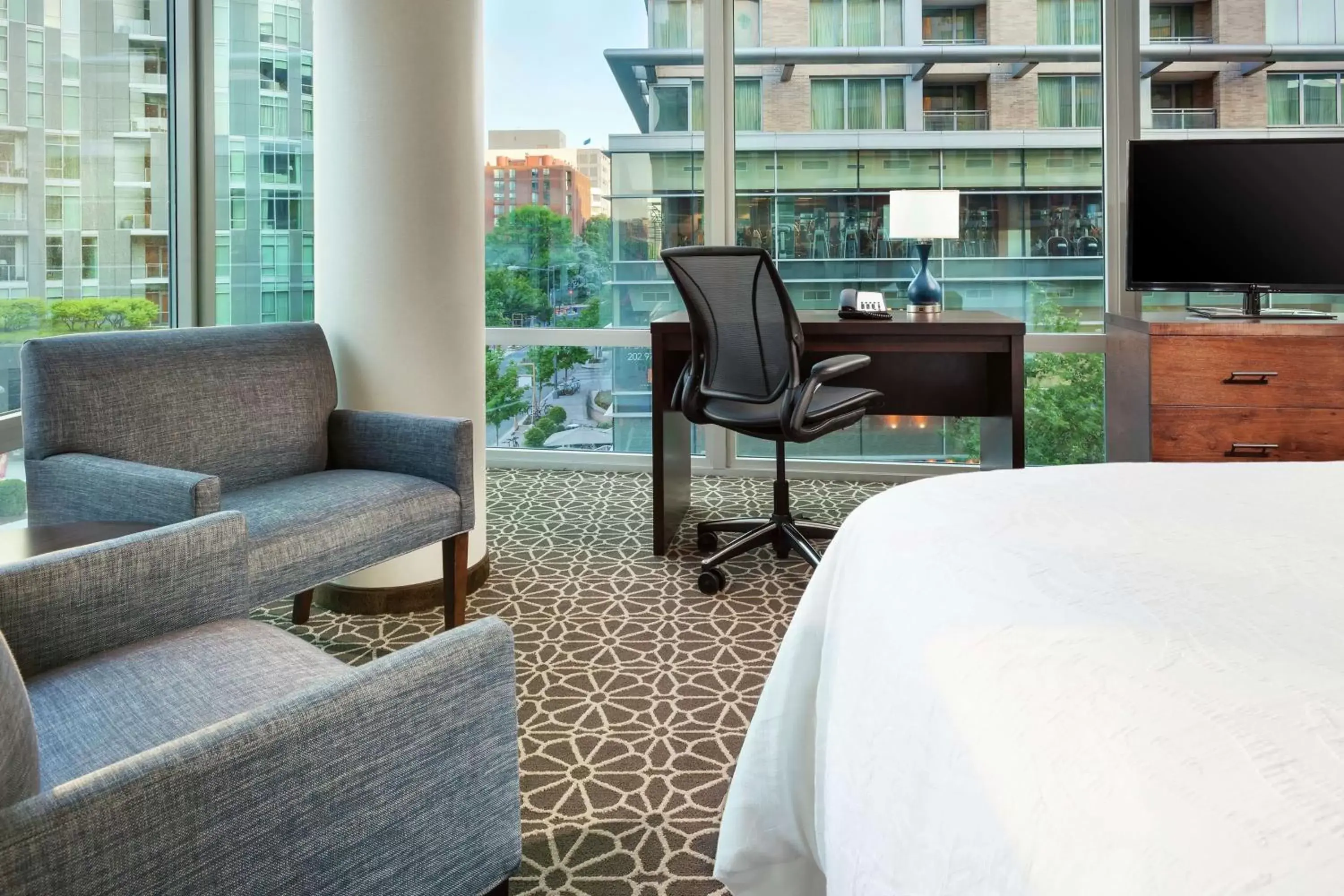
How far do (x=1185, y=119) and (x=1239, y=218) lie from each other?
0.80 m

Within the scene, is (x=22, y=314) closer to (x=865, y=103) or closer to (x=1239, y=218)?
(x=865, y=103)

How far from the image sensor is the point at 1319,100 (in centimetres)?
413

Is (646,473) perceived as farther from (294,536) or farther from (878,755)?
(878,755)

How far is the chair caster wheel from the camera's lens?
313 centimetres

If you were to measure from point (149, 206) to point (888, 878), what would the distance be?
11.7 feet

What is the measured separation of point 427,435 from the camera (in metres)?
2.72

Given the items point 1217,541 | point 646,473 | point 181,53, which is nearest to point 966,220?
point 646,473

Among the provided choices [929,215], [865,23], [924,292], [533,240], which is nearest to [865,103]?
[865,23]

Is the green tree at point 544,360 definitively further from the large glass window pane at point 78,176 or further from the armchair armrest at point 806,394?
the armchair armrest at point 806,394

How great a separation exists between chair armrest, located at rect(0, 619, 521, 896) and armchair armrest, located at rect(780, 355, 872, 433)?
1.96 meters

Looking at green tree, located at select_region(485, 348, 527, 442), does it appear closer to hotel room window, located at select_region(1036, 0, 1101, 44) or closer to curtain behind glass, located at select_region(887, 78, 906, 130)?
curtain behind glass, located at select_region(887, 78, 906, 130)

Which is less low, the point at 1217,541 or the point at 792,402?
the point at 792,402

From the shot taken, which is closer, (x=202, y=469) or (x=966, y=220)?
(x=202, y=469)

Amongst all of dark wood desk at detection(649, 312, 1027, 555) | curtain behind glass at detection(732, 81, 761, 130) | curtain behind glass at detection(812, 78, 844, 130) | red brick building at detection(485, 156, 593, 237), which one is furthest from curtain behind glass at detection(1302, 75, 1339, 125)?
red brick building at detection(485, 156, 593, 237)
